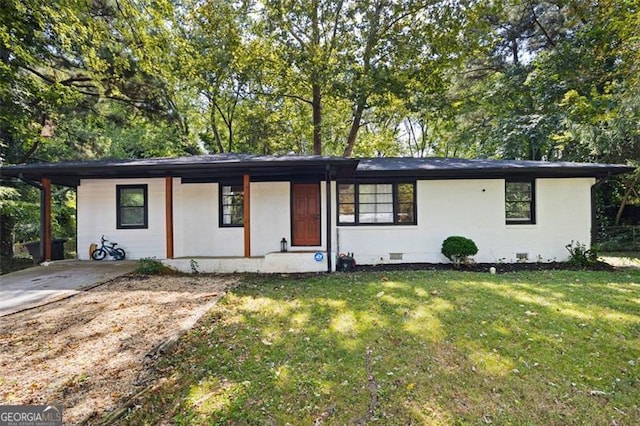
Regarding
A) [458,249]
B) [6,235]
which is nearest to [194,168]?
[458,249]

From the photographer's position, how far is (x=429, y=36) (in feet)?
37.4

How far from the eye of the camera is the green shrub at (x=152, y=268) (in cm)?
716

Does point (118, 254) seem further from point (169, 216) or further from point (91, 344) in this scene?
point (91, 344)

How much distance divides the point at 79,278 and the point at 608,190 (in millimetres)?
18017

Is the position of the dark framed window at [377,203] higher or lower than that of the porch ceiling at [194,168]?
lower

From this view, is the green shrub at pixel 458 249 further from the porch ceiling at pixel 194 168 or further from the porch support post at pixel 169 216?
the porch support post at pixel 169 216

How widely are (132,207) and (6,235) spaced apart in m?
5.00

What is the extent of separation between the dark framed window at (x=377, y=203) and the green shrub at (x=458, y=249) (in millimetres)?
1154

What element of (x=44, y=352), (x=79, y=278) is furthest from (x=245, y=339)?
(x=79, y=278)

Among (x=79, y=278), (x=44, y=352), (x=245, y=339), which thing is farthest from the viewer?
(x=79, y=278)

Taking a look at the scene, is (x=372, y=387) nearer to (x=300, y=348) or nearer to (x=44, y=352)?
(x=300, y=348)

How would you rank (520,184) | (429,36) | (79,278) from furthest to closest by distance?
(429,36) < (520,184) < (79,278)

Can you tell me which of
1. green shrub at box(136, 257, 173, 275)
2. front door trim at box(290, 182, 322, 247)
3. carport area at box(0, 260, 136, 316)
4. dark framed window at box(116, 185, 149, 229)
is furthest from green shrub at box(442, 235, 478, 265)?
dark framed window at box(116, 185, 149, 229)

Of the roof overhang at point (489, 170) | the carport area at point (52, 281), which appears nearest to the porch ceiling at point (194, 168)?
the roof overhang at point (489, 170)
